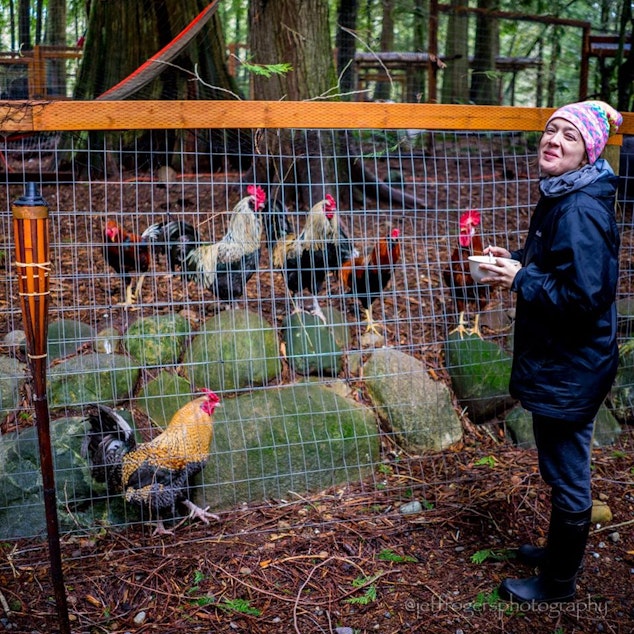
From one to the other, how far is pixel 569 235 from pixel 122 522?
2575mm

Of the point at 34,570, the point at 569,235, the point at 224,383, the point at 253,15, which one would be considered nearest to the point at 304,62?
the point at 253,15

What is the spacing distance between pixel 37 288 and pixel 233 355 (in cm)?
216

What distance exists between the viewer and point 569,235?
2.30 m

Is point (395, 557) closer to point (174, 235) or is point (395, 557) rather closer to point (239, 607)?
point (239, 607)

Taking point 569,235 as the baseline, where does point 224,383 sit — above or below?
below

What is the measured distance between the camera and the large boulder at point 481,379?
14.6 feet

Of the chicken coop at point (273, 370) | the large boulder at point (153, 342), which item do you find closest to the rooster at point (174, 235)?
the chicken coop at point (273, 370)

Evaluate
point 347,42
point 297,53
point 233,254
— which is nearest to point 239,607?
point 233,254

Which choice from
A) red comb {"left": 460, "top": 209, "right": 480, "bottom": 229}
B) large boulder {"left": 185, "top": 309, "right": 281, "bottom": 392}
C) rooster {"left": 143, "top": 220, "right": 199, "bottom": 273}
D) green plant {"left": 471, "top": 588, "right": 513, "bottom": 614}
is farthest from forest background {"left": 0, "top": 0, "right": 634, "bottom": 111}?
green plant {"left": 471, "top": 588, "right": 513, "bottom": 614}

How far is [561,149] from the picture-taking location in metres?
2.41

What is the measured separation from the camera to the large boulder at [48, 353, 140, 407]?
3.87 meters

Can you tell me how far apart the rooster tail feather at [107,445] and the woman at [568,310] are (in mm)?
1904

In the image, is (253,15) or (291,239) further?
(253,15)

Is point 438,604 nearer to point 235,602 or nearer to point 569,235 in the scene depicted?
point 235,602
